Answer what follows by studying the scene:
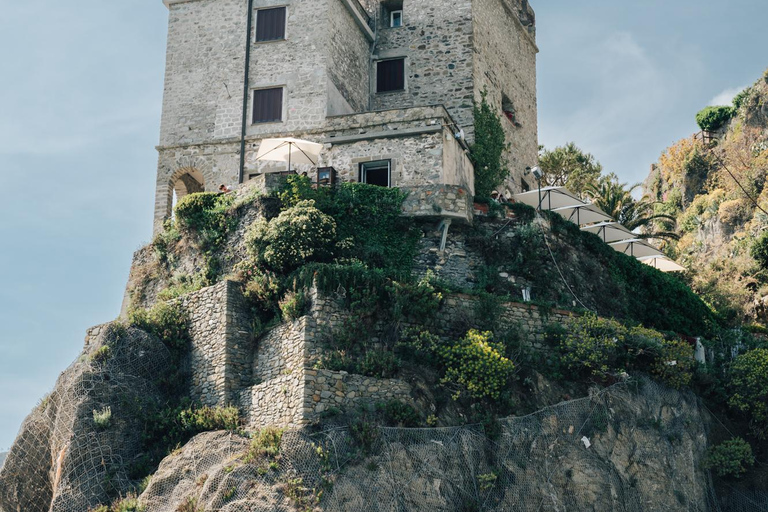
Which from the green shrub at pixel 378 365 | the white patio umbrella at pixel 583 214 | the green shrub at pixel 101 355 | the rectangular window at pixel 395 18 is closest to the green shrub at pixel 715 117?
the rectangular window at pixel 395 18

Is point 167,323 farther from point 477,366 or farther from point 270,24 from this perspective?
point 270,24

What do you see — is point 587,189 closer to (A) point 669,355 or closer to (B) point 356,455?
(A) point 669,355

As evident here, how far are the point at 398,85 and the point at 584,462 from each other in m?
18.1

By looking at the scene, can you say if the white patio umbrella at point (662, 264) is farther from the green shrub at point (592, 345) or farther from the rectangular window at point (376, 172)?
the rectangular window at point (376, 172)

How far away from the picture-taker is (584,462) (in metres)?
25.7

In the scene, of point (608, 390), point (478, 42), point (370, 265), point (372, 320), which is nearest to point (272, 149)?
point (370, 265)

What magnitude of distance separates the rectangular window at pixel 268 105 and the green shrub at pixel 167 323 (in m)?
8.81

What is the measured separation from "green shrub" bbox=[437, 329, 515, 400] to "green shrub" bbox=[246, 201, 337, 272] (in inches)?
193

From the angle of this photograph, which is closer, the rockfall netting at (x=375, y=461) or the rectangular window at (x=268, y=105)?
the rockfall netting at (x=375, y=461)

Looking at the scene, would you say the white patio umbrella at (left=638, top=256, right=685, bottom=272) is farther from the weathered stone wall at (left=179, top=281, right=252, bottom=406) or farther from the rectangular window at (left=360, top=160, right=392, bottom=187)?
the weathered stone wall at (left=179, top=281, right=252, bottom=406)

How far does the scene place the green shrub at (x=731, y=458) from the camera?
27.8 m

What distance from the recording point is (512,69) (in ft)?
135

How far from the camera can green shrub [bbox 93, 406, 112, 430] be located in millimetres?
26109

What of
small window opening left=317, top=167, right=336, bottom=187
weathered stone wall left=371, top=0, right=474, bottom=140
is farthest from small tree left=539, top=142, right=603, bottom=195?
small window opening left=317, top=167, right=336, bottom=187
